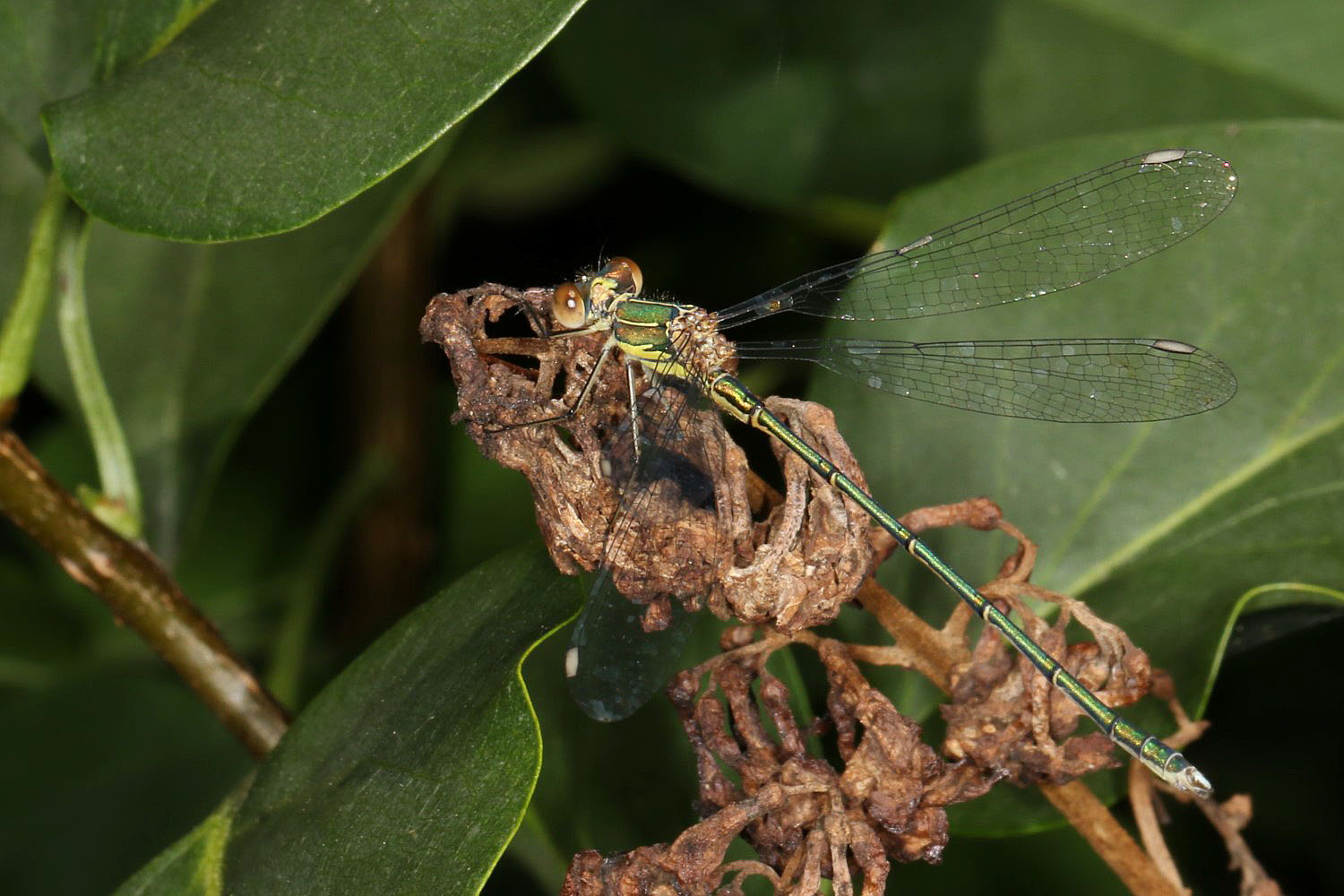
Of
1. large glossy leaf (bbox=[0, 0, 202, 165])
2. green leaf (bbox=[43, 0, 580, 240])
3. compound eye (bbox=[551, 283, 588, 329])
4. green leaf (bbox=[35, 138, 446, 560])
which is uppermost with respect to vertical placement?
large glossy leaf (bbox=[0, 0, 202, 165])

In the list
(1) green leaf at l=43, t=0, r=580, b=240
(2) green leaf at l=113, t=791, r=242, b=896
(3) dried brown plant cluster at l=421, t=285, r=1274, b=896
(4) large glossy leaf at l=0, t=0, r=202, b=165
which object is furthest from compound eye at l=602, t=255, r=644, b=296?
(2) green leaf at l=113, t=791, r=242, b=896

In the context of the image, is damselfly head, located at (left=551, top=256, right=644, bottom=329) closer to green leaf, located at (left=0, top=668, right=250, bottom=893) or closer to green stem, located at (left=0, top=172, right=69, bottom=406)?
green stem, located at (left=0, top=172, right=69, bottom=406)

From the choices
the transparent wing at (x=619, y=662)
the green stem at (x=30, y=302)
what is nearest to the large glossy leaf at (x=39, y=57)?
the green stem at (x=30, y=302)

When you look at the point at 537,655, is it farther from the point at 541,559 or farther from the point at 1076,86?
the point at 1076,86

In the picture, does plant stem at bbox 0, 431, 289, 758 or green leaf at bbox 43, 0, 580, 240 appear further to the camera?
plant stem at bbox 0, 431, 289, 758

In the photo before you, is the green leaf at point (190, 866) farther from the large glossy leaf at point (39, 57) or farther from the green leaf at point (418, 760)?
the large glossy leaf at point (39, 57)

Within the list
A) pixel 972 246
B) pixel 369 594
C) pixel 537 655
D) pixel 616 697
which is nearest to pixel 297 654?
pixel 369 594
